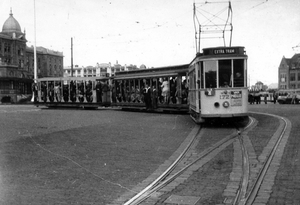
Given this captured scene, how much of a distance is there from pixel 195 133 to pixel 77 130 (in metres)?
4.39

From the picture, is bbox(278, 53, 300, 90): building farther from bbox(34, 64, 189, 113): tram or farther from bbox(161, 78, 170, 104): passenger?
bbox(161, 78, 170, 104): passenger

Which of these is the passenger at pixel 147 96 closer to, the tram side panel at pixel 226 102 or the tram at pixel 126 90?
the tram at pixel 126 90

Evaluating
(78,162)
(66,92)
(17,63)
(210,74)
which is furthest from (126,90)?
(17,63)

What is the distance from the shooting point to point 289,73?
395ft

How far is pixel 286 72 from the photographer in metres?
122

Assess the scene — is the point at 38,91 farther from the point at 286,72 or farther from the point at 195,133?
the point at 286,72

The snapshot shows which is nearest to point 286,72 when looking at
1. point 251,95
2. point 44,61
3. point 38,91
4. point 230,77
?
point 44,61

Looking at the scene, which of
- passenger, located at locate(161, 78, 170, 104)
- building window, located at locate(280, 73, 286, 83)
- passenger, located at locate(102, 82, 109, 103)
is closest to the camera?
passenger, located at locate(161, 78, 170, 104)

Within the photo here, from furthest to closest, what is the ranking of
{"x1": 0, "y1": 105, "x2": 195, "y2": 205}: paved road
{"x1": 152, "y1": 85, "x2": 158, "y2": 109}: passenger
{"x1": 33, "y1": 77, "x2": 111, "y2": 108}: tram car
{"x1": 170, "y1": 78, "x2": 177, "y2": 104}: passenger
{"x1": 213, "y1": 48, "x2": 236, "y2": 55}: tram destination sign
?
{"x1": 33, "y1": 77, "x2": 111, "y2": 108}: tram car → {"x1": 152, "y1": 85, "x2": 158, "y2": 109}: passenger → {"x1": 170, "y1": 78, "x2": 177, "y2": 104}: passenger → {"x1": 213, "y1": 48, "x2": 236, "y2": 55}: tram destination sign → {"x1": 0, "y1": 105, "x2": 195, "y2": 205}: paved road

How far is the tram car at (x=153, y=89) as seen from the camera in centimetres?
2419

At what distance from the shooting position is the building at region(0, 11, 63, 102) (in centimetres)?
7244

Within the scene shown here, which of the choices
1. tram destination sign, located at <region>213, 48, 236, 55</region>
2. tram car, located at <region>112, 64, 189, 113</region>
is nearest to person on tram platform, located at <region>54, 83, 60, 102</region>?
tram car, located at <region>112, 64, 189, 113</region>

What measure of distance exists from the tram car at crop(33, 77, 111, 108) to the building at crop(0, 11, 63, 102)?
3488 centimetres

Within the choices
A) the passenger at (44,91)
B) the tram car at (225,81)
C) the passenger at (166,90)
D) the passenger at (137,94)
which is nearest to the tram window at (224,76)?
the tram car at (225,81)
